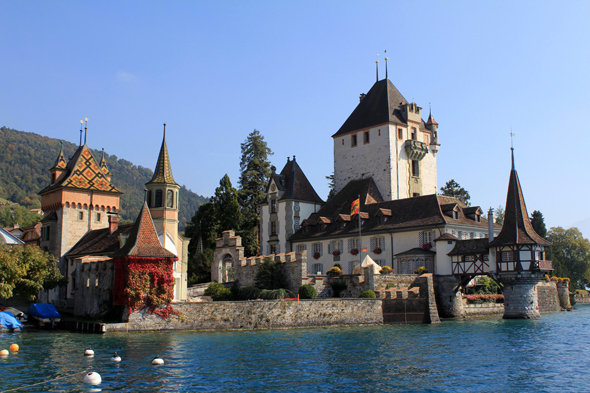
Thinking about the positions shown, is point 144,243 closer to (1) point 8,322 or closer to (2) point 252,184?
(1) point 8,322

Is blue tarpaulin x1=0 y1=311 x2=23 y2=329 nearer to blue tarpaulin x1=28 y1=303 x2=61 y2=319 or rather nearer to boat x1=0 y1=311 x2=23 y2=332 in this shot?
boat x1=0 y1=311 x2=23 y2=332

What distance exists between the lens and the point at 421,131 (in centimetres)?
6812

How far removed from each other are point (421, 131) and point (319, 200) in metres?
13.9

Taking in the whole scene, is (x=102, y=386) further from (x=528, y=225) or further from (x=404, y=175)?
(x=404, y=175)

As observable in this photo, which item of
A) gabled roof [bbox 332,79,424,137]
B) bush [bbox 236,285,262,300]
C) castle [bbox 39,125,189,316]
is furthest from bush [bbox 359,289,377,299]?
gabled roof [bbox 332,79,424,137]

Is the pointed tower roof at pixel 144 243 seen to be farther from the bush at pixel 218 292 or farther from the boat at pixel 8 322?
the bush at pixel 218 292

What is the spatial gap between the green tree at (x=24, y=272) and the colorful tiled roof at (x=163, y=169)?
Result: 974cm

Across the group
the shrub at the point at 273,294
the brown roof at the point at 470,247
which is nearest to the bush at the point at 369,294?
the shrub at the point at 273,294

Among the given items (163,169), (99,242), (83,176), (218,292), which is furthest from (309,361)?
(83,176)

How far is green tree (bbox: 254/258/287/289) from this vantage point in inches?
1861

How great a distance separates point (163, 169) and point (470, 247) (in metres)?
25.2

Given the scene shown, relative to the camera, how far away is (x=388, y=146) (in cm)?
6444

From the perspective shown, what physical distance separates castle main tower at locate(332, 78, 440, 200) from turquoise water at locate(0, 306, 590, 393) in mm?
29226

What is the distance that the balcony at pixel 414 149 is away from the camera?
65375 mm
